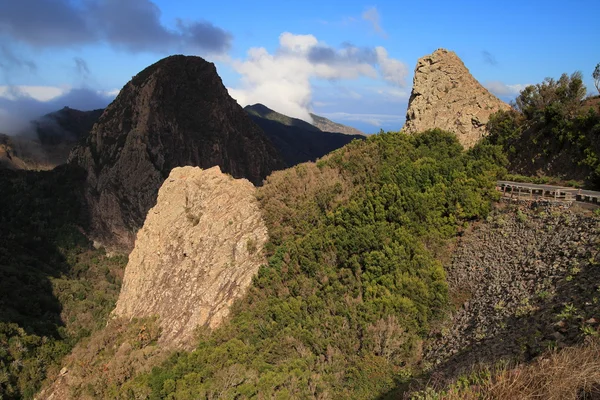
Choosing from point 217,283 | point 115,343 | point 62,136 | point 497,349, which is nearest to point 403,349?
point 497,349

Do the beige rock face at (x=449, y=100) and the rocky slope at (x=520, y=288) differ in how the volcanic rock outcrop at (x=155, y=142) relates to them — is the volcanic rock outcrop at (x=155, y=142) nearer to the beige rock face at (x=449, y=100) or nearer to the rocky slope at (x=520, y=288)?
the beige rock face at (x=449, y=100)

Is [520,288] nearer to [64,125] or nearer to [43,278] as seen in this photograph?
[43,278]

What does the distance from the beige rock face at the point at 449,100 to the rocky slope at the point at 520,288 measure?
11593mm

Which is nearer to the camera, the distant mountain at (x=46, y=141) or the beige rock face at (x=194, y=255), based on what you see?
the beige rock face at (x=194, y=255)

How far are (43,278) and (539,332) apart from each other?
61.7 meters

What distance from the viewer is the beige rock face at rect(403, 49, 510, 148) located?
27.6 meters

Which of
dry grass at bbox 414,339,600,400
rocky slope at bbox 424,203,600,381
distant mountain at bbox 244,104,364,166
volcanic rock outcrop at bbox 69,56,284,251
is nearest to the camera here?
dry grass at bbox 414,339,600,400

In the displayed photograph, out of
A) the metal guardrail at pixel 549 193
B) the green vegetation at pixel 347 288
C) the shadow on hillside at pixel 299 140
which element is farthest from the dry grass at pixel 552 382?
the shadow on hillside at pixel 299 140

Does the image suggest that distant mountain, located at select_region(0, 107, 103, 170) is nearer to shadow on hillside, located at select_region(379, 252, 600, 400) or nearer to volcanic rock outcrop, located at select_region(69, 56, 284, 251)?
volcanic rock outcrop, located at select_region(69, 56, 284, 251)

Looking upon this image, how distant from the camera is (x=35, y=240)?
228ft

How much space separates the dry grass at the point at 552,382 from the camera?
6.03 metres

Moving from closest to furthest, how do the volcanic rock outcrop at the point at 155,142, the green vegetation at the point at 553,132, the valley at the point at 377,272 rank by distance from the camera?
the valley at the point at 377,272, the green vegetation at the point at 553,132, the volcanic rock outcrop at the point at 155,142

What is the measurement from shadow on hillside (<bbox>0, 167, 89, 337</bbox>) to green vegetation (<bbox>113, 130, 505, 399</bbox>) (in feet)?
100

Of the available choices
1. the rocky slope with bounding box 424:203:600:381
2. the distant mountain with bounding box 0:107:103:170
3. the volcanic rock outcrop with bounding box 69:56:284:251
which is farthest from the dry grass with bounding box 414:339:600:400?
the distant mountain with bounding box 0:107:103:170
